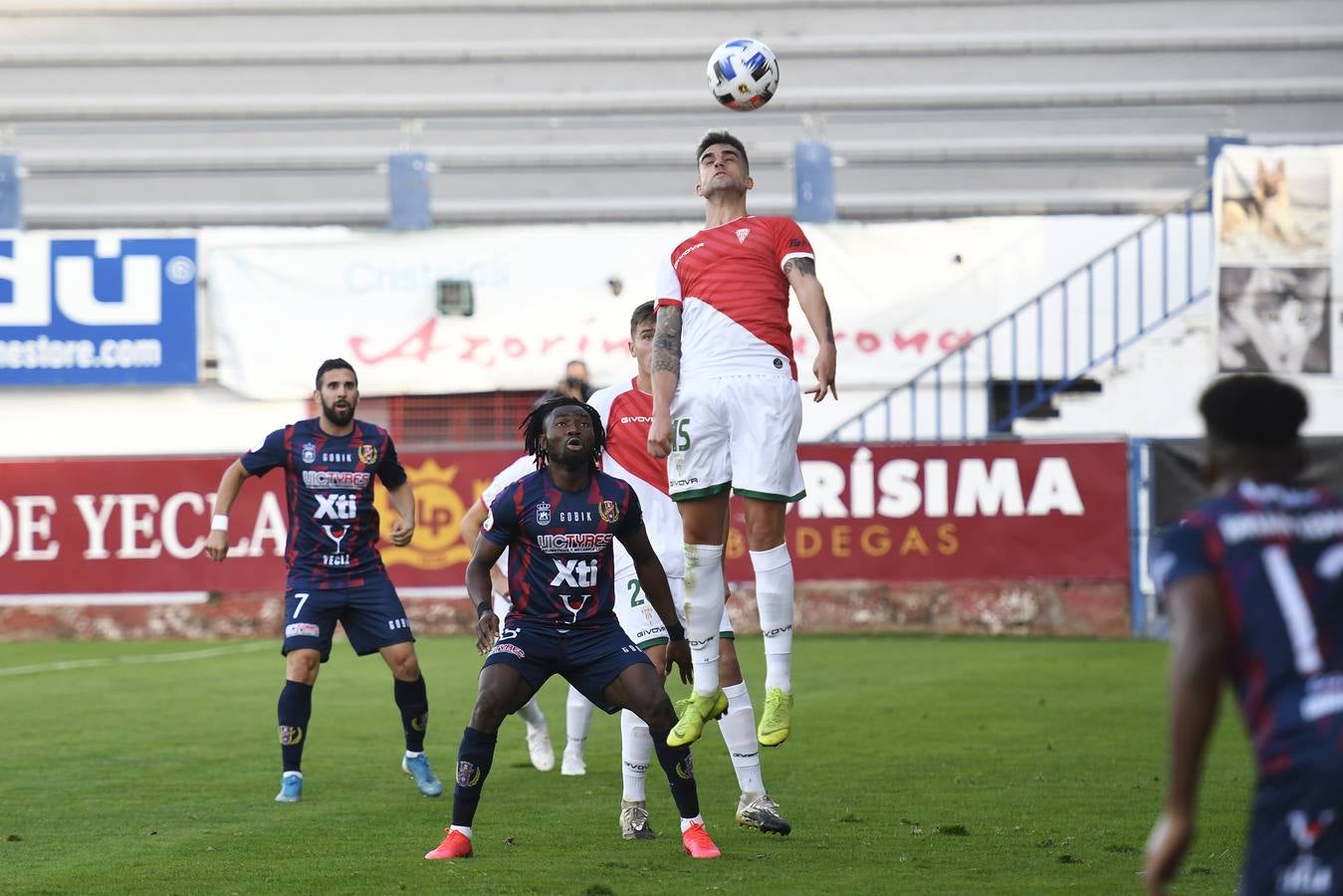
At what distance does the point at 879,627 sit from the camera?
16812 millimetres

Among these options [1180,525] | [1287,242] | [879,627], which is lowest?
[879,627]

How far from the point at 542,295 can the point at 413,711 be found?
11.8 meters

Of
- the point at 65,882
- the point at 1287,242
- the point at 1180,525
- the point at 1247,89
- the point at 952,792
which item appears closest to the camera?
the point at 1180,525

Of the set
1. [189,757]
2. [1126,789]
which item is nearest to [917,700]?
[1126,789]

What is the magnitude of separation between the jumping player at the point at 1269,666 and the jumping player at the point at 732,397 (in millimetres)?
3465

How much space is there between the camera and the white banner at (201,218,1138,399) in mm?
19703

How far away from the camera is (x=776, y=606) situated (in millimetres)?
6879

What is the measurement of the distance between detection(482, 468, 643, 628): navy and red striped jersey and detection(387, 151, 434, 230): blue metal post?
14.0 meters

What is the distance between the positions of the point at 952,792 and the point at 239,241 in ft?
45.7

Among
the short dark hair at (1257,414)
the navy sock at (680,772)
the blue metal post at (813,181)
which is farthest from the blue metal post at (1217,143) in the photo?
the short dark hair at (1257,414)

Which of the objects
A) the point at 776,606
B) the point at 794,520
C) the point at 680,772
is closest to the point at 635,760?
the point at 680,772

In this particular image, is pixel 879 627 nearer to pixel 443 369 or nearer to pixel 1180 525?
pixel 443 369

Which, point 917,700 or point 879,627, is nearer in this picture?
point 917,700

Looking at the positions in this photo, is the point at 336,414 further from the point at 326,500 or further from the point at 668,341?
the point at 668,341
